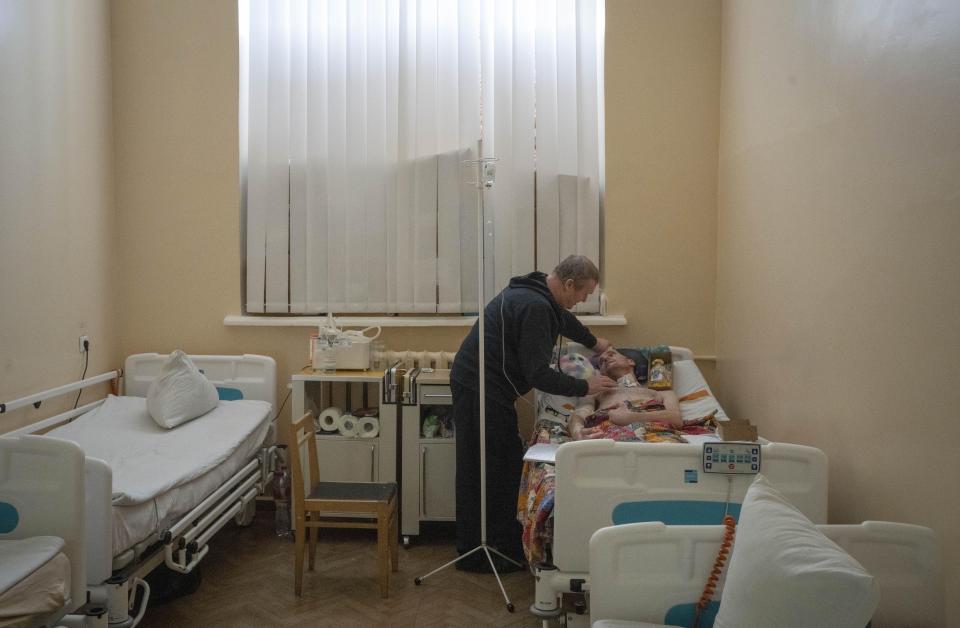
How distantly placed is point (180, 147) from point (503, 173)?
1.69 meters

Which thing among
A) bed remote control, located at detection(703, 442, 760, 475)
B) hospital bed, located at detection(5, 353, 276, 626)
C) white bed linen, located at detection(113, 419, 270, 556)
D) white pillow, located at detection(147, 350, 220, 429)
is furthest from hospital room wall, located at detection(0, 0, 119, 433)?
bed remote control, located at detection(703, 442, 760, 475)

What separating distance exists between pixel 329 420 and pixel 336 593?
93 centimetres

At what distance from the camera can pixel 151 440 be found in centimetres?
337

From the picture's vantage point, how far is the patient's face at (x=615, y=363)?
148 inches

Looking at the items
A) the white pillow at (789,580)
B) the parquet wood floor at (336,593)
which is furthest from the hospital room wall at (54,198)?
the white pillow at (789,580)

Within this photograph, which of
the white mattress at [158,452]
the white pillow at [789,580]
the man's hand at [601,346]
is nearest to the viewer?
the white pillow at [789,580]

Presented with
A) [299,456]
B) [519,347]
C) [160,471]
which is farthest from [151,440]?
[519,347]

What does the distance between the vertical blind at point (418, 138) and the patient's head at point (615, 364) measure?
2.22ft

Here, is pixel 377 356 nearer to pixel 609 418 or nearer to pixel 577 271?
pixel 577 271

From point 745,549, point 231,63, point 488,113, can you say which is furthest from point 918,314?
point 231,63

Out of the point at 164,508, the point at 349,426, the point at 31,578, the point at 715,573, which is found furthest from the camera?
the point at 349,426

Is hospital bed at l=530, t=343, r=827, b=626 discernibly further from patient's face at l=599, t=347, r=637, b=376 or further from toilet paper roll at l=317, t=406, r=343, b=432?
toilet paper roll at l=317, t=406, r=343, b=432

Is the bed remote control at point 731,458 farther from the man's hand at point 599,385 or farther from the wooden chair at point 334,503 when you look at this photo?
the wooden chair at point 334,503

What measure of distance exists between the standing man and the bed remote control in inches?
41.4
